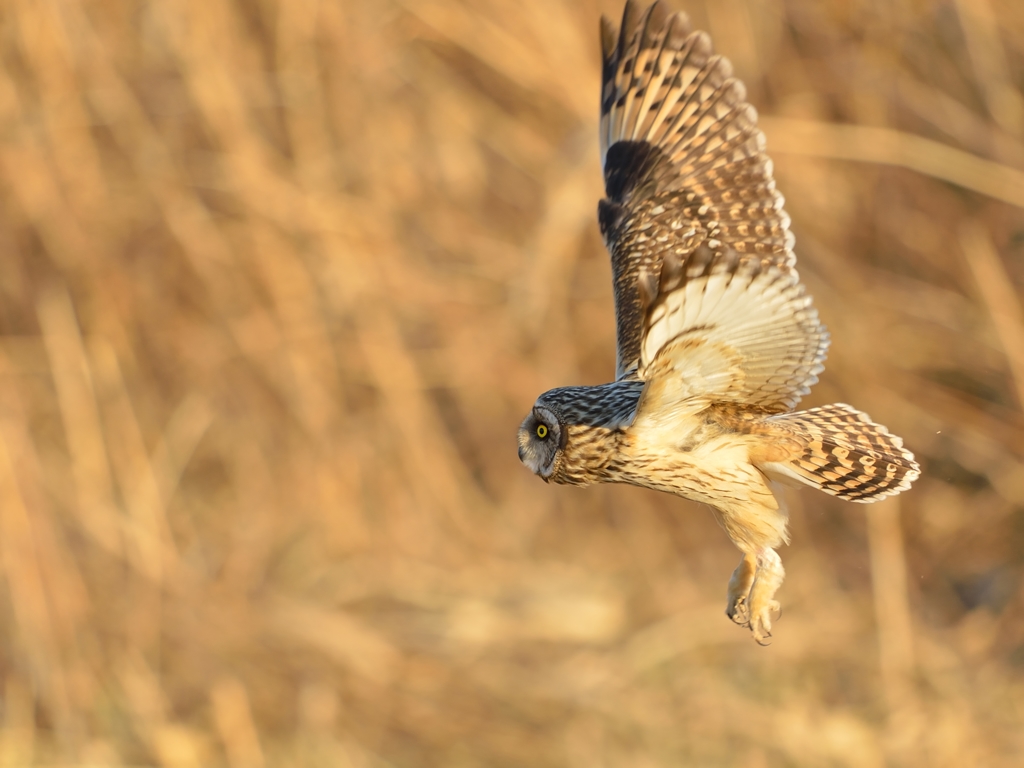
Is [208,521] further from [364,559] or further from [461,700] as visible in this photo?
[461,700]

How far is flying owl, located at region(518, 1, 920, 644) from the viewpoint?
6.21 ft

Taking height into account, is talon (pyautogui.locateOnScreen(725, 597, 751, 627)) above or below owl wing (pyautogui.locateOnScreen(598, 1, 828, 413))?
below

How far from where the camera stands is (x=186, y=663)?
5.83 meters

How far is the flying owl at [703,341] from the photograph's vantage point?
74.5 inches

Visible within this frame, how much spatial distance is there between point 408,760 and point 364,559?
3.50 ft

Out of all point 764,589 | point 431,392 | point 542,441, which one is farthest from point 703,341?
point 431,392

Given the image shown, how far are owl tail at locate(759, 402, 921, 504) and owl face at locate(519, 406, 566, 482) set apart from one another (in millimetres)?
401

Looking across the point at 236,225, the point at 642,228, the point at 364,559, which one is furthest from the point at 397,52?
the point at 642,228

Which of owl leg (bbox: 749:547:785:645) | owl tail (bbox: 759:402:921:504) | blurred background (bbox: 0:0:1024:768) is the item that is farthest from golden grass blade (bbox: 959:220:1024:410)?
owl leg (bbox: 749:547:785:645)

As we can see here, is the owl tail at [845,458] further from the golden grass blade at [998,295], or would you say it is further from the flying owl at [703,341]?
the golden grass blade at [998,295]

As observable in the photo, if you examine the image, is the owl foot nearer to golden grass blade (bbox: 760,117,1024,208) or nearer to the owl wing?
the owl wing

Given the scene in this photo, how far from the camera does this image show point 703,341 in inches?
74.5

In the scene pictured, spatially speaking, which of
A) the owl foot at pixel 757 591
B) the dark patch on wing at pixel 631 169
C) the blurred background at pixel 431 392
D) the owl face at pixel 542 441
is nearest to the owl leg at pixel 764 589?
the owl foot at pixel 757 591

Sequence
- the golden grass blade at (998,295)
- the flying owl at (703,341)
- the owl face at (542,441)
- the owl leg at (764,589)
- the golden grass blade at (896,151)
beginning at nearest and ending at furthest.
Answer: the flying owl at (703,341) < the owl face at (542,441) < the owl leg at (764,589) < the golden grass blade at (896,151) < the golden grass blade at (998,295)
